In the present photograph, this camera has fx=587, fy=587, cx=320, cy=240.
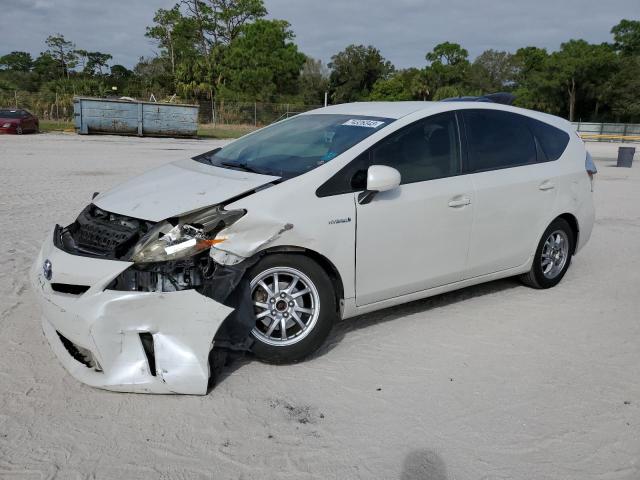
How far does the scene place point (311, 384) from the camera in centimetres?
372

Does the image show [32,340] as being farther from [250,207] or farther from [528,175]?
[528,175]

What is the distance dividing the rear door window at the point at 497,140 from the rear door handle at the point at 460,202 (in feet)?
0.91

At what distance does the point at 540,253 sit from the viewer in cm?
549

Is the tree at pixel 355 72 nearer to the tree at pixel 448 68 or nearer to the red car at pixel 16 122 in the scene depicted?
the tree at pixel 448 68

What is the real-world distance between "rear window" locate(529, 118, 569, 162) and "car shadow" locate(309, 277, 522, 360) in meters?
1.34

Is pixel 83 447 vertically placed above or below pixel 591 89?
below

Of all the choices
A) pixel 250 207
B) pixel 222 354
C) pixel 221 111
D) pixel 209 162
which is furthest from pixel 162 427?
pixel 221 111

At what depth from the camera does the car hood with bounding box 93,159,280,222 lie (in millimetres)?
A: 3674

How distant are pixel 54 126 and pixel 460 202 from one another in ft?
120

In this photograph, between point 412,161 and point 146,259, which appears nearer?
point 146,259

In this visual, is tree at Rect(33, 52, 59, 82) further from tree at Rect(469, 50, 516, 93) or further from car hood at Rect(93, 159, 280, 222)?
car hood at Rect(93, 159, 280, 222)

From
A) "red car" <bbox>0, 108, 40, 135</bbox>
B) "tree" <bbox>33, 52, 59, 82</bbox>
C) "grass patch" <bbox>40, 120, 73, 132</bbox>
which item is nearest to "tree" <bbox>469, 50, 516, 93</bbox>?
"tree" <bbox>33, 52, 59, 82</bbox>

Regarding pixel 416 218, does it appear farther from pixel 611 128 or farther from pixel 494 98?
pixel 611 128

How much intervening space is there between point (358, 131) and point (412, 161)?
1.54 feet
